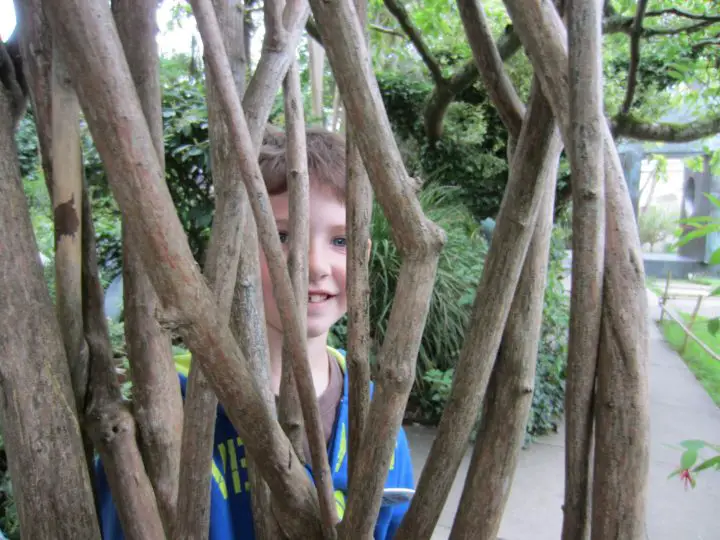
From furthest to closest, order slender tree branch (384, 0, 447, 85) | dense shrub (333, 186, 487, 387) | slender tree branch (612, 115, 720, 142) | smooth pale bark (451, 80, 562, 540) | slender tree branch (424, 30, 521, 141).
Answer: slender tree branch (612, 115, 720, 142)
dense shrub (333, 186, 487, 387)
slender tree branch (384, 0, 447, 85)
slender tree branch (424, 30, 521, 141)
smooth pale bark (451, 80, 562, 540)

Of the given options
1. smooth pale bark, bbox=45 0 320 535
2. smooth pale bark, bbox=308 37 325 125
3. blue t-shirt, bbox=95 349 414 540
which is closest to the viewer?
smooth pale bark, bbox=45 0 320 535

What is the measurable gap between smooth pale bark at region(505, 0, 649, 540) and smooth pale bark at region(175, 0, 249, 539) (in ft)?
0.93

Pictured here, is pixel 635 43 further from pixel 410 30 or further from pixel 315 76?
pixel 315 76

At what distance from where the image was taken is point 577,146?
1.44ft

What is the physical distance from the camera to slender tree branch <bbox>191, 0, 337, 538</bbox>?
525mm

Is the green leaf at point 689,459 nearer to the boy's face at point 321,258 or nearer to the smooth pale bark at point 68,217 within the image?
the boy's face at point 321,258

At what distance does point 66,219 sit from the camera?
0.61m

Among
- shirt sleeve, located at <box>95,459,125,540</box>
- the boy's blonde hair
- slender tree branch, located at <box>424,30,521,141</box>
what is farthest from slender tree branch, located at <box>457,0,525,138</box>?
slender tree branch, located at <box>424,30,521,141</box>

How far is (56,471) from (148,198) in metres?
0.29

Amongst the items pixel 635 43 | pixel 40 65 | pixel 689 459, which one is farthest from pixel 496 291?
pixel 635 43

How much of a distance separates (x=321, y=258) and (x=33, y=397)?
19.8 inches

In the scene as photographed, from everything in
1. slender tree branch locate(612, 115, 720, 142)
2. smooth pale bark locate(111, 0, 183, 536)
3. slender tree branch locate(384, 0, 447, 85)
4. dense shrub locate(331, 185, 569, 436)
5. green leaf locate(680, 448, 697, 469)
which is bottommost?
dense shrub locate(331, 185, 569, 436)

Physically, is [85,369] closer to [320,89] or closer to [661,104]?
[661,104]

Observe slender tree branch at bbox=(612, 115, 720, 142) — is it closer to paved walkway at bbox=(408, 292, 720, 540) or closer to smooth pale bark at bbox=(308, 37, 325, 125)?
paved walkway at bbox=(408, 292, 720, 540)
